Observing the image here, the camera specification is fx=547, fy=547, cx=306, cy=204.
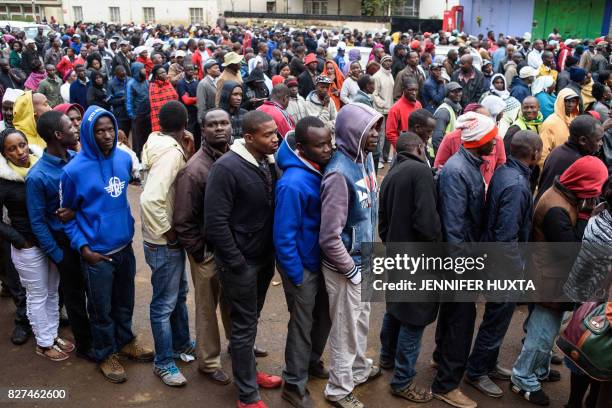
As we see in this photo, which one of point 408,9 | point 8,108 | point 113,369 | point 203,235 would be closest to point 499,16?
point 408,9

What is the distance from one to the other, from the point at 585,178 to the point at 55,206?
3.69m

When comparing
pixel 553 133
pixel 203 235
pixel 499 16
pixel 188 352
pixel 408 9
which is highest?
pixel 408 9

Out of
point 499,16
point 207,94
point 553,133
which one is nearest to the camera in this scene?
point 553,133

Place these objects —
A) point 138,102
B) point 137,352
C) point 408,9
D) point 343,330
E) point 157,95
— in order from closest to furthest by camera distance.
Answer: point 343,330 < point 137,352 < point 157,95 < point 138,102 < point 408,9

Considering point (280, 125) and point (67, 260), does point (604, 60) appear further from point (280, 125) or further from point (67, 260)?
point (67, 260)

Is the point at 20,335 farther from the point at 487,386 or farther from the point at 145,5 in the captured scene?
the point at 145,5

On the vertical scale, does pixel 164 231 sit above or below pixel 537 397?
above

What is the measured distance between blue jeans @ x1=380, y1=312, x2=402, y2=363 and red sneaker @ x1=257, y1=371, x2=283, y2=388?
2.68 feet

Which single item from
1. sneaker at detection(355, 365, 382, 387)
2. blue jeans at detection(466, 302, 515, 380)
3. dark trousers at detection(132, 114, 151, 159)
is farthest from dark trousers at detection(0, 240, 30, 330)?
dark trousers at detection(132, 114, 151, 159)

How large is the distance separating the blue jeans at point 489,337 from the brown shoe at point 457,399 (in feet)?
0.79

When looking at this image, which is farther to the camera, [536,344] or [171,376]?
[171,376]

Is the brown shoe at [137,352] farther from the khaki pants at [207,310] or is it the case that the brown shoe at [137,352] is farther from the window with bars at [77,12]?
the window with bars at [77,12]

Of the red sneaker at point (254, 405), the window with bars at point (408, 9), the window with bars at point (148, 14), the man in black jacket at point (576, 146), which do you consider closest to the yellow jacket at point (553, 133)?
the man in black jacket at point (576, 146)

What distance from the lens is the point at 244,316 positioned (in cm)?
354
